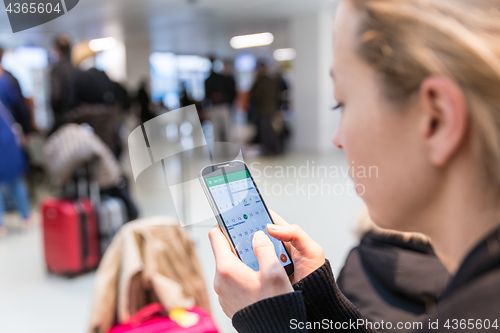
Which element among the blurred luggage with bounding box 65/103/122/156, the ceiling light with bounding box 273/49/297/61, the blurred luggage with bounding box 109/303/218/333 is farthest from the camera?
the ceiling light with bounding box 273/49/297/61

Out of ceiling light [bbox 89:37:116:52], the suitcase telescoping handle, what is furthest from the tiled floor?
ceiling light [bbox 89:37:116:52]

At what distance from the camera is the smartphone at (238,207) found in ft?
1.80

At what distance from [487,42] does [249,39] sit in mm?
10654

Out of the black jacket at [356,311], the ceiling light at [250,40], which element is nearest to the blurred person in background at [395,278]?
the black jacket at [356,311]

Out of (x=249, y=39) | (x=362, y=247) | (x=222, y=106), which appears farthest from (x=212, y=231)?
(x=249, y=39)

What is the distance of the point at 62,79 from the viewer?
105 inches

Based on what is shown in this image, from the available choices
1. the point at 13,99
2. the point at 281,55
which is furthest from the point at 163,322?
the point at 281,55

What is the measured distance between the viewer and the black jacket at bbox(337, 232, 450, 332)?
1.08 metres

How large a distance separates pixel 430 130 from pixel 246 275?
0.96 feet

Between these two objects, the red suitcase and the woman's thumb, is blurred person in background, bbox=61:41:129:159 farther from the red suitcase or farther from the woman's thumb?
the woman's thumb

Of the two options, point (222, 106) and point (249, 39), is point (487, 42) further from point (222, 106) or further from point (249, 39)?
point (249, 39)

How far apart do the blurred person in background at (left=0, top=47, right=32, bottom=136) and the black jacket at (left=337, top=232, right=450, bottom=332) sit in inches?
120

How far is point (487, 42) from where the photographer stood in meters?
0.36

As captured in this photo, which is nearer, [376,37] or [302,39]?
[376,37]
